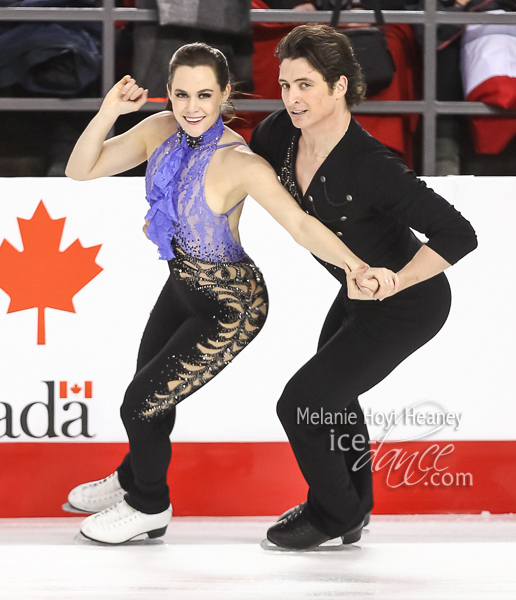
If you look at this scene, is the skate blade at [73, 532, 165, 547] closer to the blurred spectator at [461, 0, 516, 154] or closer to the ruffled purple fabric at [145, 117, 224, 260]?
the ruffled purple fabric at [145, 117, 224, 260]

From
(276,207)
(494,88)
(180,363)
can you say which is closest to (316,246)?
(276,207)

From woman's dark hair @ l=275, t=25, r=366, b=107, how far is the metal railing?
28.7 inches

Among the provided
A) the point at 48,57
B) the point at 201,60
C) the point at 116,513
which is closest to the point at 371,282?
the point at 201,60

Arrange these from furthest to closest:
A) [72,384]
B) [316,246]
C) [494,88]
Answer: [494,88] < [72,384] < [316,246]

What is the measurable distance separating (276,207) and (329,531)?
92 cm

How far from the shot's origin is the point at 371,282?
181 cm

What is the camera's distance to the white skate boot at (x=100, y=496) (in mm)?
2279

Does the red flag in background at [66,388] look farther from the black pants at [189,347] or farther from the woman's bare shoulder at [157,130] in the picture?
the woman's bare shoulder at [157,130]

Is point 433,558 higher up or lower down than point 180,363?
lower down

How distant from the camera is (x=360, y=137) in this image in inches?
74.9

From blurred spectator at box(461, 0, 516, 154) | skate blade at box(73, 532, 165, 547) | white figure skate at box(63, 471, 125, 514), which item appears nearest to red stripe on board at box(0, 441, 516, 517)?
white figure skate at box(63, 471, 125, 514)

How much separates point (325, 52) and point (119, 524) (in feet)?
4.66

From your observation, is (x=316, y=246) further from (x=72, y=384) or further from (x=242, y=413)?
(x=72, y=384)

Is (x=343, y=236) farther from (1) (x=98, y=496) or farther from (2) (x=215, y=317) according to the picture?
(1) (x=98, y=496)
